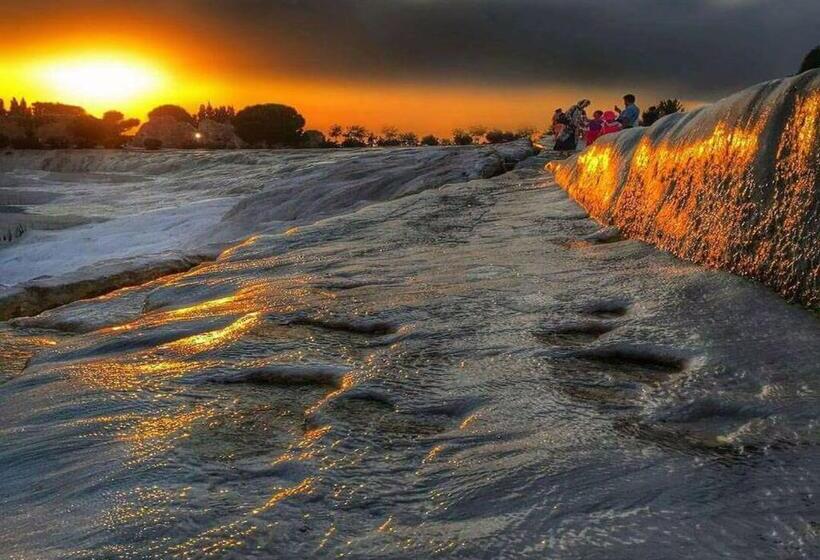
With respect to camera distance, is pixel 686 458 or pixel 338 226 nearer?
pixel 686 458

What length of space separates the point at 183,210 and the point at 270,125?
125 feet

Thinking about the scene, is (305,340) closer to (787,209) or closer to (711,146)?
(787,209)

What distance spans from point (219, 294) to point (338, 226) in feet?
8.52

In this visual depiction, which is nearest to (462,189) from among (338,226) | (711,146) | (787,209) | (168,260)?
(338,226)

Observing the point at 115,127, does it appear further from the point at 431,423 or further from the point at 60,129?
the point at 431,423

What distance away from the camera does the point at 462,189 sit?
9719 millimetres

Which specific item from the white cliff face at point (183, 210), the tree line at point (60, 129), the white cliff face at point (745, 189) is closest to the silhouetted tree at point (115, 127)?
the tree line at point (60, 129)

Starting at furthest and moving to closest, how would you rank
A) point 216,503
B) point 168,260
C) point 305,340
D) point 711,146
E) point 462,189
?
point 462,189 → point 168,260 → point 711,146 → point 305,340 → point 216,503

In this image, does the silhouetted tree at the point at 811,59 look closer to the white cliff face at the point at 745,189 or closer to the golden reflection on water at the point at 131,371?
the white cliff face at the point at 745,189

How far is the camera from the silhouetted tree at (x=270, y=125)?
53131mm

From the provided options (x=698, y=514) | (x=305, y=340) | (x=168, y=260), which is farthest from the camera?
(x=168, y=260)

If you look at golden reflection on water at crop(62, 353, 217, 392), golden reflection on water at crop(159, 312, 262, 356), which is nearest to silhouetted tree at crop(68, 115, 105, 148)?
golden reflection on water at crop(159, 312, 262, 356)

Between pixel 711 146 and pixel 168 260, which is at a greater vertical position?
pixel 711 146

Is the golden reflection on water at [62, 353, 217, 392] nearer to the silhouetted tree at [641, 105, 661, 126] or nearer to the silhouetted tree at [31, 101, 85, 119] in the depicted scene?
the silhouetted tree at [641, 105, 661, 126]
